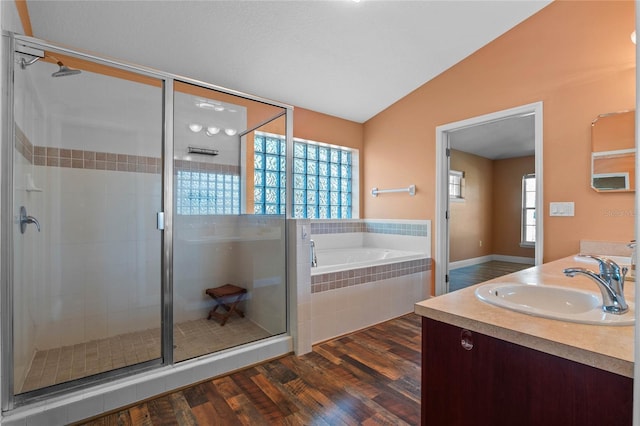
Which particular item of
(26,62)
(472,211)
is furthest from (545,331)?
(472,211)

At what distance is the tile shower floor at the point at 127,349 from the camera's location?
1.82 metres

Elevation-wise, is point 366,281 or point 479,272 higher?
point 366,281

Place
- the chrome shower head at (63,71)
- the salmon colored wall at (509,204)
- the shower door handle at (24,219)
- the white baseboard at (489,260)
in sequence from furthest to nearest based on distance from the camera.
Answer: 1. the salmon colored wall at (509,204)
2. the white baseboard at (489,260)
3. the chrome shower head at (63,71)
4. the shower door handle at (24,219)

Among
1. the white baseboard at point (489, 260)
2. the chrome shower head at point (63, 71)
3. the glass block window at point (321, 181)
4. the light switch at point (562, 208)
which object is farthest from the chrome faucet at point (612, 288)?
the white baseboard at point (489, 260)

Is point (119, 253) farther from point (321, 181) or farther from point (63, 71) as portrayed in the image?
point (321, 181)

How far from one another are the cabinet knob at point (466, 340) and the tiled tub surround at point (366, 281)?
156cm

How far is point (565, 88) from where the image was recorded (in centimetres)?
255

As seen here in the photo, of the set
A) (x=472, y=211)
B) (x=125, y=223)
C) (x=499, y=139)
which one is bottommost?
(x=125, y=223)

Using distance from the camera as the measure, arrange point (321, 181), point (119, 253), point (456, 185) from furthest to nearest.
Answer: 1. point (456, 185)
2. point (321, 181)
3. point (119, 253)

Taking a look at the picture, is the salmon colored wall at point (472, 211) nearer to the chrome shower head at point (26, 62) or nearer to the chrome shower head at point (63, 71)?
the chrome shower head at point (63, 71)

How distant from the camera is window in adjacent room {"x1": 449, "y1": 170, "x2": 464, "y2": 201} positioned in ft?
18.8

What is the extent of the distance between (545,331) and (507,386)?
0.58ft

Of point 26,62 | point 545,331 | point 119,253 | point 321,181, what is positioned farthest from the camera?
point 321,181

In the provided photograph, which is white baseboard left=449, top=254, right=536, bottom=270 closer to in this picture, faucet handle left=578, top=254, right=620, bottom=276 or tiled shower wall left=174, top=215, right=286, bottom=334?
tiled shower wall left=174, top=215, right=286, bottom=334
